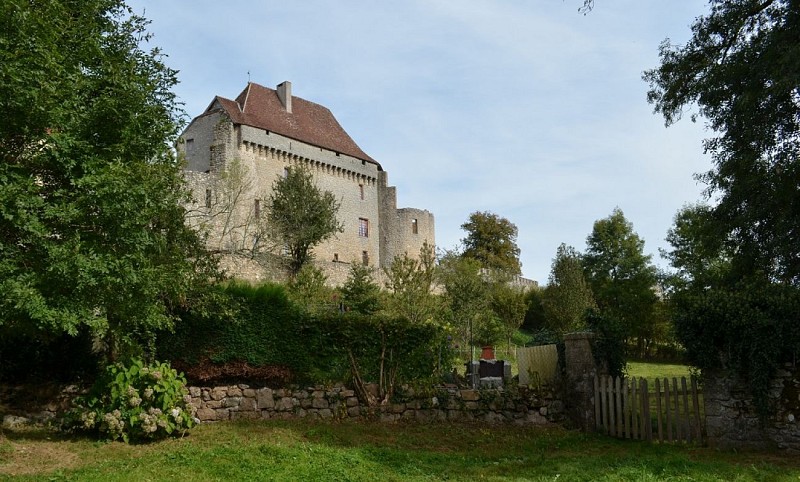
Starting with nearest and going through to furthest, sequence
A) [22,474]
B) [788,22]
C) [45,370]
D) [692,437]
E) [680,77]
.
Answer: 1. [22,474]
2. [692,437]
3. [45,370]
4. [788,22]
5. [680,77]

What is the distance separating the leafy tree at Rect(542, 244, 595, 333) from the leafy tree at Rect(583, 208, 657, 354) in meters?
7.31

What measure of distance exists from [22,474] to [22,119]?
4.83 meters

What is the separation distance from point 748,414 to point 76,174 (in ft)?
35.8

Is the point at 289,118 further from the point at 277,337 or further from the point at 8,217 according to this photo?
the point at 8,217

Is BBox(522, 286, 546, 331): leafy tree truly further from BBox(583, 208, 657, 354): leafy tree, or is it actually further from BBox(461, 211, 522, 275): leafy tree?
BBox(461, 211, 522, 275): leafy tree

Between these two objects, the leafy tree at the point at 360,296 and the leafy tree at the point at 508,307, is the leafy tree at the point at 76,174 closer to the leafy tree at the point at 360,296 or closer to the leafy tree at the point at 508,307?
the leafy tree at the point at 360,296

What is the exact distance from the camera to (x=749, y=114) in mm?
14203

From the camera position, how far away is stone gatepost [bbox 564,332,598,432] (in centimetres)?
1269

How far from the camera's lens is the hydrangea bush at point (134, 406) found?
10.5 m

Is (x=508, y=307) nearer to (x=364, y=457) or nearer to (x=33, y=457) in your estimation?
(x=364, y=457)

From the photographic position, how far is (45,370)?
13.2 metres

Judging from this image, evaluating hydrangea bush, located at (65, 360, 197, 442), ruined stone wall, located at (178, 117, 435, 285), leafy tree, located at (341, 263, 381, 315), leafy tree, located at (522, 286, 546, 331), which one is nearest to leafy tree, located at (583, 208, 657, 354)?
leafy tree, located at (522, 286, 546, 331)

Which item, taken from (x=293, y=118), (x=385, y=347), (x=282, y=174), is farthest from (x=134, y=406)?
(x=293, y=118)

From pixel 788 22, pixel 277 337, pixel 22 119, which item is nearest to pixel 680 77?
pixel 788 22
